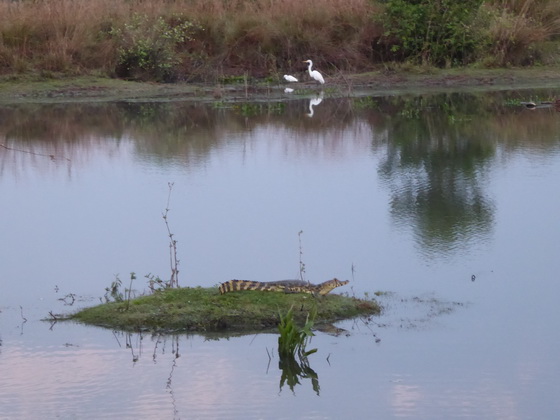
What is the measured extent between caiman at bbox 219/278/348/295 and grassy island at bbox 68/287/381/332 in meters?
0.04

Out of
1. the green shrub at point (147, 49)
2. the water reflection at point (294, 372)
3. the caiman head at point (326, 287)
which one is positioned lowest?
the water reflection at point (294, 372)

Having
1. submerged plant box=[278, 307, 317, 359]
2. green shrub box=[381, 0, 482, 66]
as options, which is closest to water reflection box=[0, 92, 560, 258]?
green shrub box=[381, 0, 482, 66]

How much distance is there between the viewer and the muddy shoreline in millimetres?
20438

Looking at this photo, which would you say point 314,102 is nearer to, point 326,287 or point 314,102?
point 314,102

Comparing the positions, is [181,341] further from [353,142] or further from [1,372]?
[353,142]

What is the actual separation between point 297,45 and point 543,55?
5.34 m

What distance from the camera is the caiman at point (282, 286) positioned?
7.31m

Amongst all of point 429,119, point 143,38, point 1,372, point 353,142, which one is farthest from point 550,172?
point 143,38

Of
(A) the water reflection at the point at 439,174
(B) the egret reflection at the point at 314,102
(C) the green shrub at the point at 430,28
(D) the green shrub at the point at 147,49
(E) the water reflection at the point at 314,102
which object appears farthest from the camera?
(C) the green shrub at the point at 430,28

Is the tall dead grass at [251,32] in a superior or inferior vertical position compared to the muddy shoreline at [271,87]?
superior

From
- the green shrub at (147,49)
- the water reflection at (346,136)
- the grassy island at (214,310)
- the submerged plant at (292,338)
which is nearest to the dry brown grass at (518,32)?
the water reflection at (346,136)

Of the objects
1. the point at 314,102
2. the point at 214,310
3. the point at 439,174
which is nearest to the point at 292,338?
the point at 214,310

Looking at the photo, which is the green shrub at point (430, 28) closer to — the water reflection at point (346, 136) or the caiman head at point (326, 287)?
the water reflection at point (346, 136)

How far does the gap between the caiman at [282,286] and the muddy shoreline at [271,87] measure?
1323 centimetres
